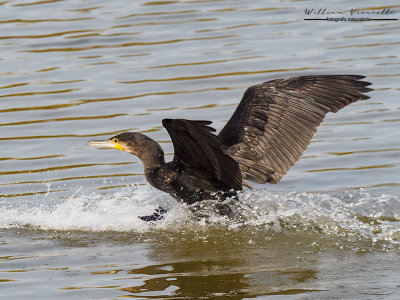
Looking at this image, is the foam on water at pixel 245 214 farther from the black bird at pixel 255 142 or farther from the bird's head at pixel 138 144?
the bird's head at pixel 138 144

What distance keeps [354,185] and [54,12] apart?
7825 millimetres

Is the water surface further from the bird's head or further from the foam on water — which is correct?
the bird's head

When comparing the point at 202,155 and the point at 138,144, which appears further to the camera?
the point at 138,144

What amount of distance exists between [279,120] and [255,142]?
284 millimetres

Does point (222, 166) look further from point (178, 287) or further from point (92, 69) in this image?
point (92, 69)

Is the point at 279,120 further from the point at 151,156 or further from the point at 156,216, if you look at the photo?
the point at 156,216

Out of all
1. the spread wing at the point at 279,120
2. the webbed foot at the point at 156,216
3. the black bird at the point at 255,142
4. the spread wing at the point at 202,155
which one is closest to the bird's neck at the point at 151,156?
the black bird at the point at 255,142

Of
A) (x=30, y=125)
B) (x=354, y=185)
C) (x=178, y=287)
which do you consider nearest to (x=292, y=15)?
(x=30, y=125)

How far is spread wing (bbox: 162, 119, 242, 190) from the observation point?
6566 mm

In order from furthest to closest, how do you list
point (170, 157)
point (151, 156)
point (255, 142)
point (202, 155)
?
point (170, 157), point (255, 142), point (151, 156), point (202, 155)

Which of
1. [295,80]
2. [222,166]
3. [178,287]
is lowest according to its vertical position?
→ [178,287]

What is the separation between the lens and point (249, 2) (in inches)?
607

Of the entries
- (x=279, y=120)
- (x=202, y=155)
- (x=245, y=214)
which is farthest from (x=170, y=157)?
(x=202, y=155)

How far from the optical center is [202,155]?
7262mm
